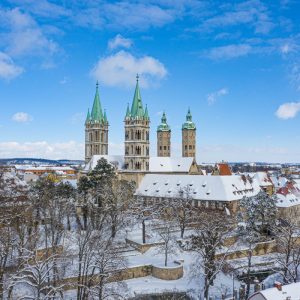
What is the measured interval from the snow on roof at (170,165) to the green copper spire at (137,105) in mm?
10530

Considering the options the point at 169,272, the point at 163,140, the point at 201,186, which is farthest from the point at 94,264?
the point at 163,140

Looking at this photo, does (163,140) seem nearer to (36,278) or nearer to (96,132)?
(96,132)

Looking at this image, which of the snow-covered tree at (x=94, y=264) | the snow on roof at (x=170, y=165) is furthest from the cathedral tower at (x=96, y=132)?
the snow-covered tree at (x=94, y=264)

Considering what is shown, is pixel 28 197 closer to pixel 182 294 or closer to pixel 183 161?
pixel 182 294

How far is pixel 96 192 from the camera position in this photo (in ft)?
197

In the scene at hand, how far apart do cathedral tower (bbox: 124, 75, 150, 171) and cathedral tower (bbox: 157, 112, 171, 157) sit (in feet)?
101

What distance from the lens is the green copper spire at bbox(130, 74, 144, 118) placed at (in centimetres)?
8786

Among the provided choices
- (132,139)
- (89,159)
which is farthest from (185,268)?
(89,159)

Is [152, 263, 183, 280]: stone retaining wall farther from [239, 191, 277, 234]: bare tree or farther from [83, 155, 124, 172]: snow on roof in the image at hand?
[83, 155, 124, 172]: snow on roof

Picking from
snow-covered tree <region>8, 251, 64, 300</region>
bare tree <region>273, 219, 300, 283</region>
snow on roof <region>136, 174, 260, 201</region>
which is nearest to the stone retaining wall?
bare tree <region>273, 219, 300, 283</region>

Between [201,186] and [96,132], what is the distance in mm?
32286

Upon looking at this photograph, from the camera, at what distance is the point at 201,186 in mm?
71688

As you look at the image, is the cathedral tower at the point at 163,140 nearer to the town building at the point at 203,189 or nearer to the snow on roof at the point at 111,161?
the snow on roof at the point at 111,161

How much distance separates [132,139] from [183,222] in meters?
37.7
